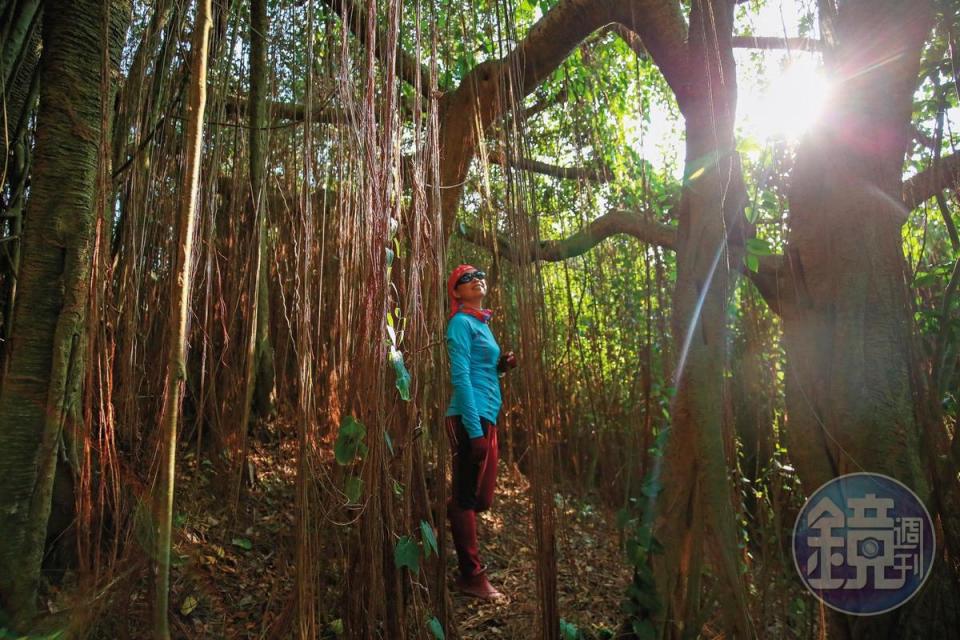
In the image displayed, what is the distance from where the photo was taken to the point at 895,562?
1269mm

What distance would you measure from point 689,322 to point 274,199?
1813 mm

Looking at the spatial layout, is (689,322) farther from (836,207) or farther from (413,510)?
(413,510)

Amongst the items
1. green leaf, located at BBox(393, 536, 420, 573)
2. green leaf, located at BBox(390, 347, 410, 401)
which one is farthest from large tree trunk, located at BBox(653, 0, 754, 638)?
green leaf, located at BBox(390, 347, 410, 401)

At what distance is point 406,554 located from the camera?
40.9 inches

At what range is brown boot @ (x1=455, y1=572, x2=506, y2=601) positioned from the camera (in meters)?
1.88

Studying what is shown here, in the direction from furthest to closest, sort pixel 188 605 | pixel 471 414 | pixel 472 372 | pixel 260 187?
pixel 472 372 → pixel 471 414 → pixel 188 605 → pixel 260 187

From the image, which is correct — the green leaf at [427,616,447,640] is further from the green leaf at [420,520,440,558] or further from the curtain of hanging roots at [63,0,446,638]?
the green leaf at [420,520,440,558]

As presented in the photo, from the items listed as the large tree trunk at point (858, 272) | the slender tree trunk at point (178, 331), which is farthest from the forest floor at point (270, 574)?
the large tree trunk at point (858, 272)

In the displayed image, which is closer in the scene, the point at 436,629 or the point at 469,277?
the point at 436,629

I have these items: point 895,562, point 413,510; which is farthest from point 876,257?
point 413,510

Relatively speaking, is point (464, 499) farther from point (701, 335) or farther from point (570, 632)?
point (701, 335)

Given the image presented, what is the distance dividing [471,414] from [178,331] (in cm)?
128

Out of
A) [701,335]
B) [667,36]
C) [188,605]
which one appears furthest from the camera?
[667,36]

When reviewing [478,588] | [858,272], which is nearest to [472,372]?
[478,588]
